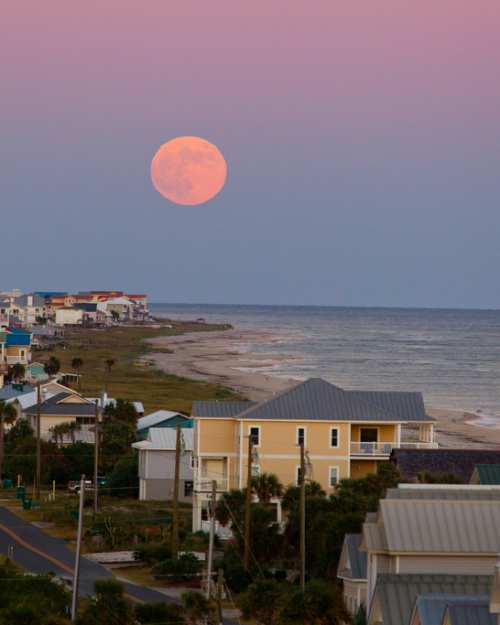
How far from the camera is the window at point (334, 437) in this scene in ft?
178

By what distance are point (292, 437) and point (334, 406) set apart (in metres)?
2.32

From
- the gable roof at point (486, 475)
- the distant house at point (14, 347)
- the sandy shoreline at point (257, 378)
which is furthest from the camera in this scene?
the distant house at point (14, 347)

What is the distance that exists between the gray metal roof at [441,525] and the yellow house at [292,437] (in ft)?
75.7

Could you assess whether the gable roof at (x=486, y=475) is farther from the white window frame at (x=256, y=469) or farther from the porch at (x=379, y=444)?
the porch at (x=379, y=444)

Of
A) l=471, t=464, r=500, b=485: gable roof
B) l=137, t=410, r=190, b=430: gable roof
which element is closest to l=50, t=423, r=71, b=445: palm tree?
l=137, t=410, r=190, b=430: gable roof

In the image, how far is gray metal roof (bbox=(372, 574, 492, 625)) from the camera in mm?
24719

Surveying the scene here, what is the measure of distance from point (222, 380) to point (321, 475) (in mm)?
85514

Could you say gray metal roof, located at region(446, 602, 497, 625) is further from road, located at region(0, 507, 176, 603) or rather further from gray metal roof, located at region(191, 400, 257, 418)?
gray metal roof, located at region(191, 400, 257, 418)

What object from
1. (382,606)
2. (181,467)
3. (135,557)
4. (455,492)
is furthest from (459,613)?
(181,467)

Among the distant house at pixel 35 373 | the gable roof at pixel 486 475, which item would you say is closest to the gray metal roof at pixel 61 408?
the distant house at pixel 35 373

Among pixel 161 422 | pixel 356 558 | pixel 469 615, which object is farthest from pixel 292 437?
pixel 469 615

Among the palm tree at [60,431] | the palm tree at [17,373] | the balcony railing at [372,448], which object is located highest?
the palm tree at [17,373]

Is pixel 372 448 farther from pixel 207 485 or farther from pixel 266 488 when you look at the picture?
pixel 266 488

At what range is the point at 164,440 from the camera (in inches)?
2502
